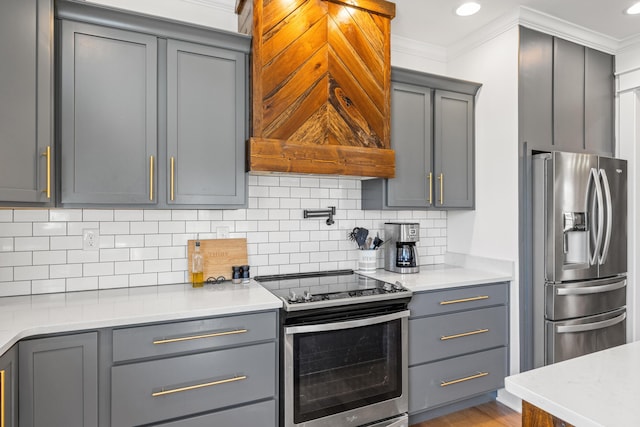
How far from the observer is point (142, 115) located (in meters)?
2.03

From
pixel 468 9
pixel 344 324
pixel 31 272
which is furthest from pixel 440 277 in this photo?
pixel 31 272

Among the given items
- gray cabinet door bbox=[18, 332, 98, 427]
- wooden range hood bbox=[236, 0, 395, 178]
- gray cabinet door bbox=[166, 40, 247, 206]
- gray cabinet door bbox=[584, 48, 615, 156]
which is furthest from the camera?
gray cabinet door bbox=[584, 48, 615, 156]

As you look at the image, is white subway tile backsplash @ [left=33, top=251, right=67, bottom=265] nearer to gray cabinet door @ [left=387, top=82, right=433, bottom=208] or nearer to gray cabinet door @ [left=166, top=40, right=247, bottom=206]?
gray cabinet door @ [left=166, top=40, right=247, bottom=206]

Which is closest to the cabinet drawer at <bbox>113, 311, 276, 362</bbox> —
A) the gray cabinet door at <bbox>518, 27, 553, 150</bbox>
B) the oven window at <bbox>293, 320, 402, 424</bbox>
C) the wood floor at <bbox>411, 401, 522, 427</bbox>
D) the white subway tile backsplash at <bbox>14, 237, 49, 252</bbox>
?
the oven window at <bbox>293, 320, 402, 424</bbox>

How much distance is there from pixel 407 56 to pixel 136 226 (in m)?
2.49

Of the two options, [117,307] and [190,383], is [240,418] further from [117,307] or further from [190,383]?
[117,307]

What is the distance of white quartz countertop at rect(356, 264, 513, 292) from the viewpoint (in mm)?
2453

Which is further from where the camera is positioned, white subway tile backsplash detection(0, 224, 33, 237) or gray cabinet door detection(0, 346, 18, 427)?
white subway tile backsplash detection(0, 224, 33, 237)

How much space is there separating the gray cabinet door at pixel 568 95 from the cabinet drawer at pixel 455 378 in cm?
166

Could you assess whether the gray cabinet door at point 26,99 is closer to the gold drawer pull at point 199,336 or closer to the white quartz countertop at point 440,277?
the gold drawer pull at point 199,336

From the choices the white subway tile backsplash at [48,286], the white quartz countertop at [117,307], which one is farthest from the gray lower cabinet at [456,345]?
the white subway tile backsplash at [48,286]

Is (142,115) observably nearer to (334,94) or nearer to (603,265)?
(334,94)

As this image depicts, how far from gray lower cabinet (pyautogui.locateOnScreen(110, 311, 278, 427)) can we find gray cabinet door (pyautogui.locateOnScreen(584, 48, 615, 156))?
290cm

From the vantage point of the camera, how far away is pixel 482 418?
265 cm
